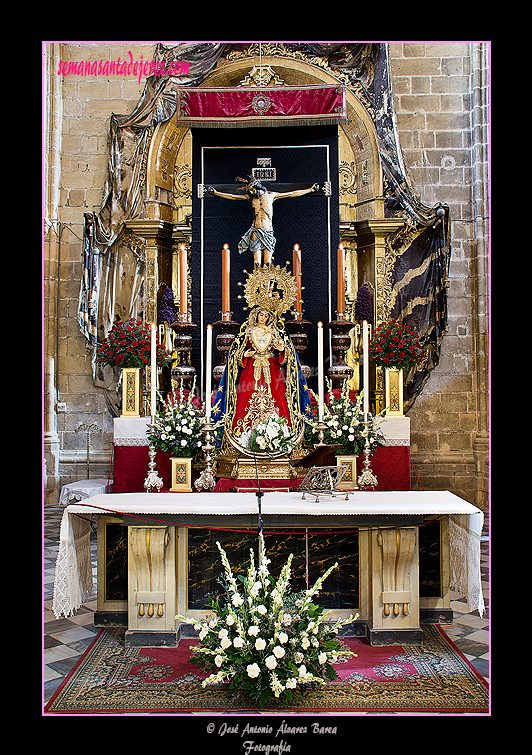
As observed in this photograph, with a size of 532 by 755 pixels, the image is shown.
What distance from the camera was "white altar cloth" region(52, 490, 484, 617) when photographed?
3.73 m

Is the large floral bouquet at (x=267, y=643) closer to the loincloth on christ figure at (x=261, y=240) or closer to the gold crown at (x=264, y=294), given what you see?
the gold crown at (x=264, y=294)

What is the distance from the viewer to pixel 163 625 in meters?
4.01

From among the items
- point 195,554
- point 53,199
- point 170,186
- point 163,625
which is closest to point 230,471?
point 195,554

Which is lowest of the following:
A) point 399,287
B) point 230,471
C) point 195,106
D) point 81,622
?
point 81,622

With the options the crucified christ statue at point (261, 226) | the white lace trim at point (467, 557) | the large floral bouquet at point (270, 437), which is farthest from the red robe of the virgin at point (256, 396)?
the crucified christ statue at point (261, 226)

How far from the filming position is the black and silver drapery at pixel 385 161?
324 inches

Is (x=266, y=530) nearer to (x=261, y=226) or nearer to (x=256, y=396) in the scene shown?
(x=256, y=396)

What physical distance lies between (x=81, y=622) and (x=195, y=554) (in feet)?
3.95

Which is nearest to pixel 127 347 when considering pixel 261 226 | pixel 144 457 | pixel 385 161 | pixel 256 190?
pixel 144 457

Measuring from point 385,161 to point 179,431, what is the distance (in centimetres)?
531

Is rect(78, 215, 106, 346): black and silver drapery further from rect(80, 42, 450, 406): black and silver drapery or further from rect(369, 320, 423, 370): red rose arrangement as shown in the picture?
rect(369, 320, 423, 370): red rose arrangement

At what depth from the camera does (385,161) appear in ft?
27.2

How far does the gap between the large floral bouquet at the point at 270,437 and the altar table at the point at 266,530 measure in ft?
2.65

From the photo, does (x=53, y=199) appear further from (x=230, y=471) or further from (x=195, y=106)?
(x=230, y=471)
